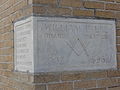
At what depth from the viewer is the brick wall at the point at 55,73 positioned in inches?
83.7

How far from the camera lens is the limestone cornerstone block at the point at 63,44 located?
2.10m

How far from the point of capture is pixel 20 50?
232 centimetres

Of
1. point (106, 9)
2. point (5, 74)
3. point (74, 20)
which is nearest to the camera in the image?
point (74, 20)

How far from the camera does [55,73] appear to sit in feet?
7.08

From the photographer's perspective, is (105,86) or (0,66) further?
(0,66)

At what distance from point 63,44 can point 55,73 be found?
0.89ft

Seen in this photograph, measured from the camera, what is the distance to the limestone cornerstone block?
2.10 meters

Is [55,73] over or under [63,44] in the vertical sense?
under

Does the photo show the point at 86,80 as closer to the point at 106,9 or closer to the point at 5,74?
the point at 106,9

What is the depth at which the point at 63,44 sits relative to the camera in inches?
86.8

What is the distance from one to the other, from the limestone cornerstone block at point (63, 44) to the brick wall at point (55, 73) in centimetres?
6

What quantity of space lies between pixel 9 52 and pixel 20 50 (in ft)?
1.01

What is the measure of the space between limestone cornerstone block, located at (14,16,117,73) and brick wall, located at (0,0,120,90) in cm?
6

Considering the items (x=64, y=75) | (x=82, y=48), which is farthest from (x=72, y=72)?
(x=82, y=48)
